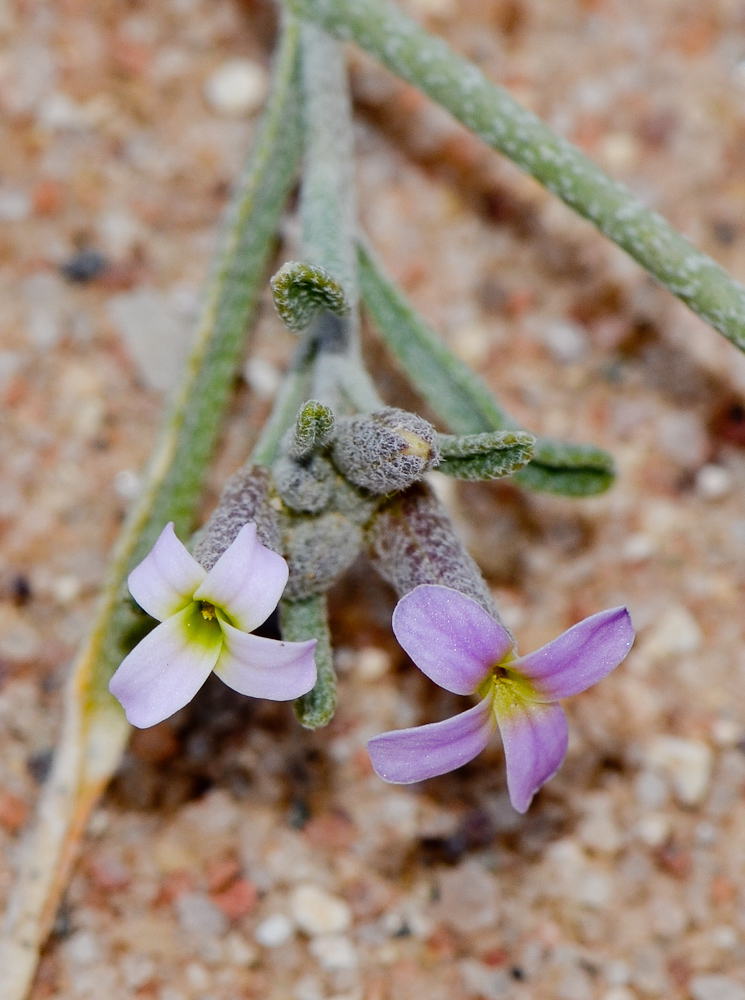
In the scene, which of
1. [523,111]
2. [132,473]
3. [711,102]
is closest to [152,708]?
[132,473]

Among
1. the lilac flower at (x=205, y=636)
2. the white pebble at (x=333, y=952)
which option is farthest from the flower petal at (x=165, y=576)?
the white pebble at (x=333, y=952)

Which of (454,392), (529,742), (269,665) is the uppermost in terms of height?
(454,392)

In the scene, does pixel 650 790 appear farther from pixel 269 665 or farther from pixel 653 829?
pixel 269 665

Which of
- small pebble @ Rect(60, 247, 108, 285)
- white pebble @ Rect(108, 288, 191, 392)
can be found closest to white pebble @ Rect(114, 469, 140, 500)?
white pebble @ Rect(108, 288, 191, 392)

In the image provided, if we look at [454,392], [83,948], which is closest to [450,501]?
[454,392]

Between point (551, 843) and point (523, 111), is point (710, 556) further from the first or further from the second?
point (523, 111)

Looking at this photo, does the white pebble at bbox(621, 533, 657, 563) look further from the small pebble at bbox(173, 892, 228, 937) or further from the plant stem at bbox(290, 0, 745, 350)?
the small pebble at bbox(173, 892, 228, 937)

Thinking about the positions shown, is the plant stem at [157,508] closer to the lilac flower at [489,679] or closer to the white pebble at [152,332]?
the white pebble at [152,332]
